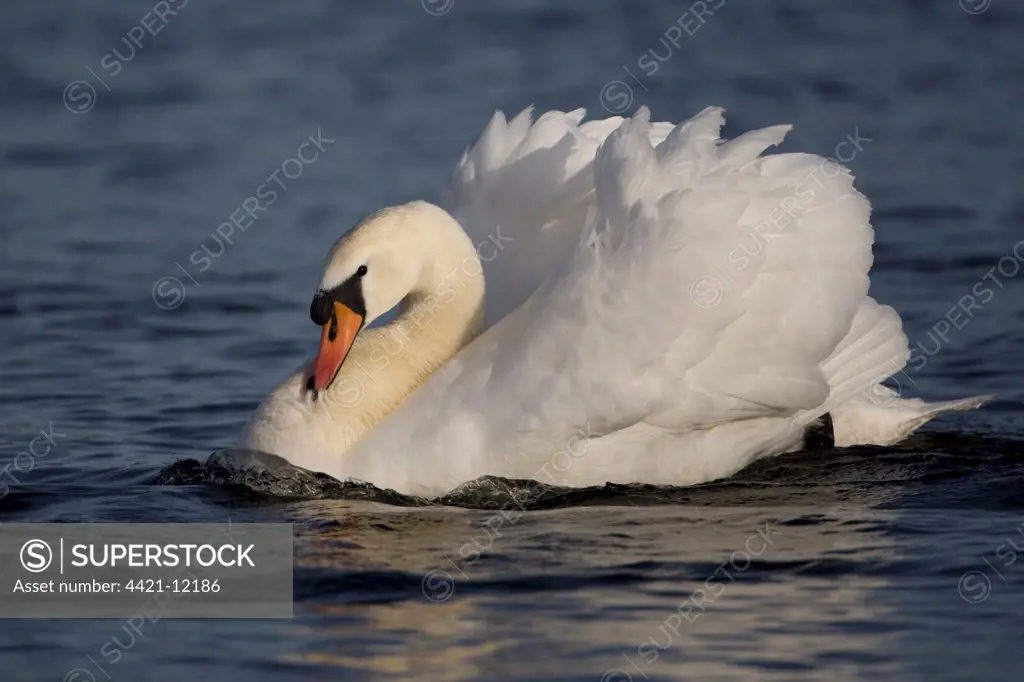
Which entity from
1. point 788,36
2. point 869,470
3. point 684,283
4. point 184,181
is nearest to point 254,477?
point 684,283

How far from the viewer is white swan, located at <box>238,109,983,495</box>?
8602mm

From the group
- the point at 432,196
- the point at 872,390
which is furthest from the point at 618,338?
the point at 432,196

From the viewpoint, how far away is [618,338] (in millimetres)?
8555

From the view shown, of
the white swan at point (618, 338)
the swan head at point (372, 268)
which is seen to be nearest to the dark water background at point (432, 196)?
the white swan at point (618, 338)

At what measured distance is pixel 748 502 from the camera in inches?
356

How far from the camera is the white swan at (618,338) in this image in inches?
339

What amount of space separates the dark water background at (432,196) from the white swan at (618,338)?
0.28 m

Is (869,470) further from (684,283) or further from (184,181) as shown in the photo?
(184,181)
